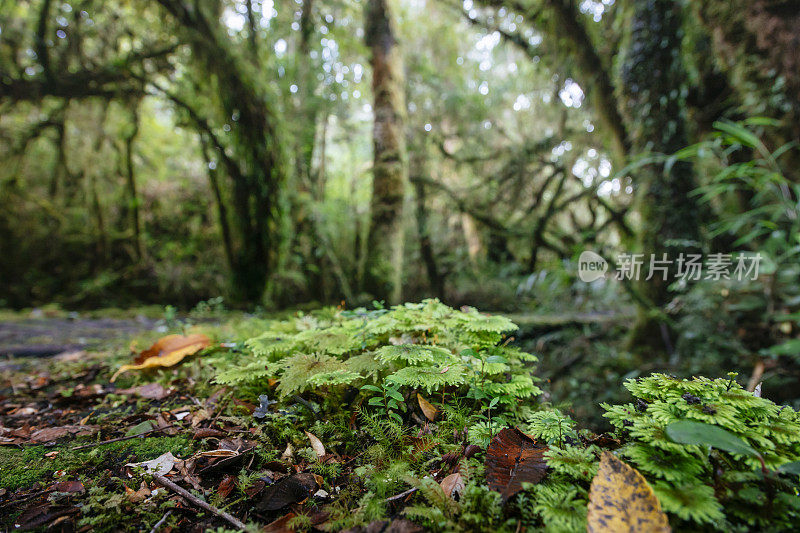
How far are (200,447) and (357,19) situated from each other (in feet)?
24.7

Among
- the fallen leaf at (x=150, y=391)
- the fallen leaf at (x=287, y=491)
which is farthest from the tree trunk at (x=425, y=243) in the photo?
the fallen leaf at (x=287, y=491)

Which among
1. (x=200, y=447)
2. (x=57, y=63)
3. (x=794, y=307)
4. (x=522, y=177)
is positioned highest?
(x=57, y=63)

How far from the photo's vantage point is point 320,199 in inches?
284

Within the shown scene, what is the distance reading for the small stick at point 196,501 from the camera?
0.99 m

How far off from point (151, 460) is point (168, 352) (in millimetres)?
1026

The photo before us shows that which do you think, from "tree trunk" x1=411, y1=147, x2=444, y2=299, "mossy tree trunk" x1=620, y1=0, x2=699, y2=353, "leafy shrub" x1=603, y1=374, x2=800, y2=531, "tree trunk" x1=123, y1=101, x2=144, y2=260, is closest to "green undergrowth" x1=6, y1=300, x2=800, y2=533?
"leafy shrub" x1=603, y1=374, x2=800, y2=531

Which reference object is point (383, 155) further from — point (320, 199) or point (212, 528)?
point (212, 528)

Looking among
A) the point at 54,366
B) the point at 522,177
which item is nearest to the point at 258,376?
the point at 54,366

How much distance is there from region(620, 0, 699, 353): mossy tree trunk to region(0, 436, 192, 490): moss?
477 centimetres

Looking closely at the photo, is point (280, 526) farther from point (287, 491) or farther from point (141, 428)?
point (141, 428)

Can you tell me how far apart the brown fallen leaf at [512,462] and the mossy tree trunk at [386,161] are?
382 centimetres

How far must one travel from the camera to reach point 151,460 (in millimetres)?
1324

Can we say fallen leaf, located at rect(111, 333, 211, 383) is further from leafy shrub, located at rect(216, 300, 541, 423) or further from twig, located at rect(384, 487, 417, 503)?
twig, located at rect(384, 487, 417, 503)

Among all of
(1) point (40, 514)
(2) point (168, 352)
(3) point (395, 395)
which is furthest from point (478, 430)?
(2) point (168, 352)
